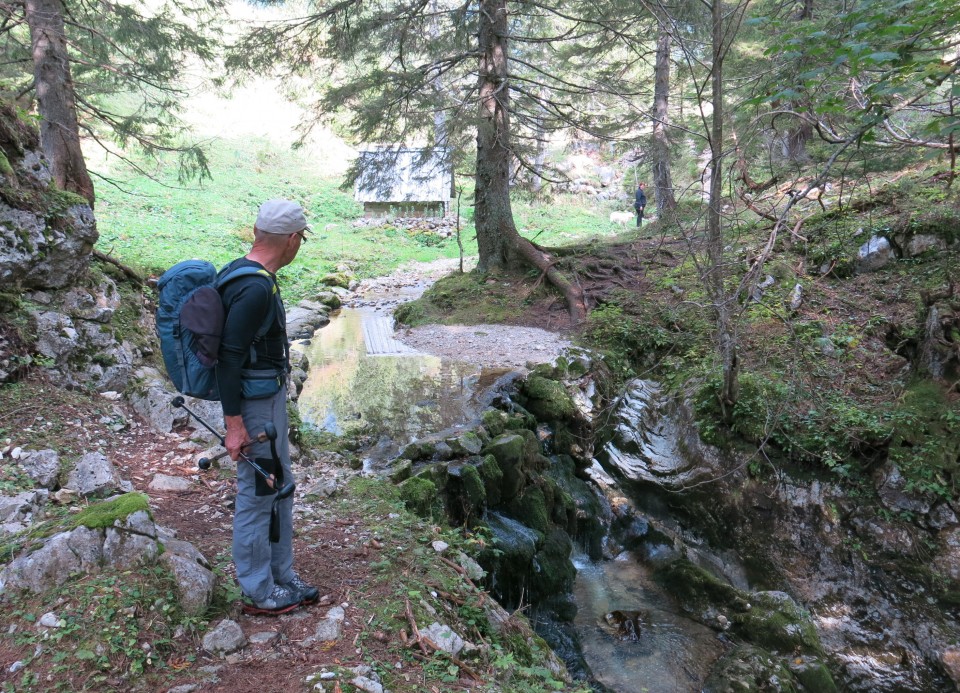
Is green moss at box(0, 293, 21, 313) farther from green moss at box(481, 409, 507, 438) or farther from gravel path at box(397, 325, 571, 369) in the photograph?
gravel path at box(397, 325, 571, 369)

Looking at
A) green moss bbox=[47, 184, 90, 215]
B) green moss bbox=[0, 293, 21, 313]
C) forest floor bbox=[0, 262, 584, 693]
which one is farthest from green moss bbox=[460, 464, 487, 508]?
Answer: green moss bbox=[47, 184, 90, 215]

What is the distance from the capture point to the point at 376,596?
3316 millimetres

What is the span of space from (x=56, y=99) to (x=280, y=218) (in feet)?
23.7

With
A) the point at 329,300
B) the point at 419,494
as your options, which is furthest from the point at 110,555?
the point at 329,300

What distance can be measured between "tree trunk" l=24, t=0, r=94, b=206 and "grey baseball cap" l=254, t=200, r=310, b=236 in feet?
21.5

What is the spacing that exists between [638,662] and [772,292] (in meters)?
6.49

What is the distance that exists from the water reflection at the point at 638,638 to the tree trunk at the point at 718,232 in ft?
8.23

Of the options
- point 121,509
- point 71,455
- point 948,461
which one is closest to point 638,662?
point 948,461

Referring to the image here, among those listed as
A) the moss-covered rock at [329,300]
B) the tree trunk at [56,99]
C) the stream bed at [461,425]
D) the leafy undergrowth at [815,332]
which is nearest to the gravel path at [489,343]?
the stream bed at [461,425]

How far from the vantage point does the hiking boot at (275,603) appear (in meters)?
3.01

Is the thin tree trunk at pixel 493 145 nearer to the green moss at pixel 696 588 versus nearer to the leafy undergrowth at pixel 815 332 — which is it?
the leafy undergrowth at pixel 815 332

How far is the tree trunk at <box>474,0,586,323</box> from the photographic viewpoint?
10.7 meters

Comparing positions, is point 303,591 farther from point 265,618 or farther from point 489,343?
point 489,343

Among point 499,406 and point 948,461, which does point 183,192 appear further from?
point 948,461
